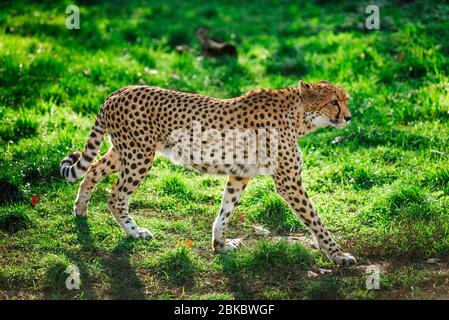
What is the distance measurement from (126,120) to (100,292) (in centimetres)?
155

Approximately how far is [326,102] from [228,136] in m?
0.88

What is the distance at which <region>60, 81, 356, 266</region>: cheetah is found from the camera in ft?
19.8

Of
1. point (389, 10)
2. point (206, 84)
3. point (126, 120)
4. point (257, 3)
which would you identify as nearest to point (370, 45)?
point (389, 10)

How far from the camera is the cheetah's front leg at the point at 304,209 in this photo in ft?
19.4

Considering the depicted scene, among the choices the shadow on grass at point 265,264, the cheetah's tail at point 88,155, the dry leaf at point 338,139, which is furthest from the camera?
the dry leaf at point 338,139

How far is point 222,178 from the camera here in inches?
305

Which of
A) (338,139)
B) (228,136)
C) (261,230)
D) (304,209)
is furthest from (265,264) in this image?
(338,139)

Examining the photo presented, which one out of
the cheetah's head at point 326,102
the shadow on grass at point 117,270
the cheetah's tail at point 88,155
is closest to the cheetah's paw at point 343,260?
the cheetah's head at point 326,102

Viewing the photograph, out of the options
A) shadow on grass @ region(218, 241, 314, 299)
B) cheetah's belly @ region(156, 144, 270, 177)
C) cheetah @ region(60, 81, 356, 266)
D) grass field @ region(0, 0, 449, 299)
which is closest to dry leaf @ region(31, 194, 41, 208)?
grass field @ region(0, 0, 449, 299)

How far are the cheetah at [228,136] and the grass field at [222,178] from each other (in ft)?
1.25

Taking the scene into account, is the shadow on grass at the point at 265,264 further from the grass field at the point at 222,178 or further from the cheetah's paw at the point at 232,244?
the cheetah's paw at the point at 232,244

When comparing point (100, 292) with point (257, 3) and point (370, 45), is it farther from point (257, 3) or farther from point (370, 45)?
point (257, 3)

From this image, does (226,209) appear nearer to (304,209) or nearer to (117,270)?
(304,209)

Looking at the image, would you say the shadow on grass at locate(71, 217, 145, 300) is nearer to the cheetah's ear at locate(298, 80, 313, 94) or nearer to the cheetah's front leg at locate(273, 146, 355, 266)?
the cheetah's front leg at locate(273, 146, 355, 266)
